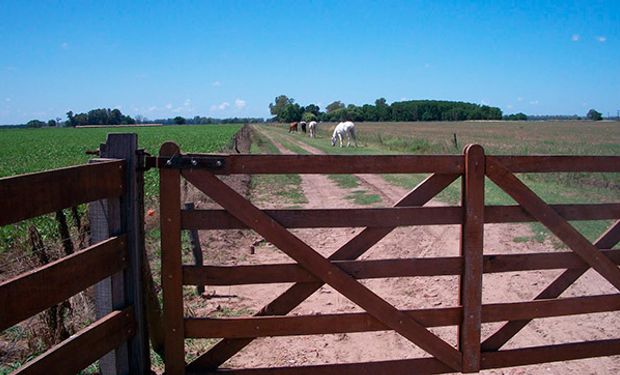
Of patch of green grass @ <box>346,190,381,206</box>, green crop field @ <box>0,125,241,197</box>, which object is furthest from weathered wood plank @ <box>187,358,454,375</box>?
patch of green grass @ <box>346,190,381,206</box>

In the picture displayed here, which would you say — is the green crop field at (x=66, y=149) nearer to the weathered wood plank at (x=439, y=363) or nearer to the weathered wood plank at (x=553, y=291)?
the weathered wood plank at (x=439, y=363)

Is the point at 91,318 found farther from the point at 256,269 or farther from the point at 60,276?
the point at 60,276

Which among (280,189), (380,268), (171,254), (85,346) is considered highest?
(171,254)

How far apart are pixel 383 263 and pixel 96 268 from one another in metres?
1.75

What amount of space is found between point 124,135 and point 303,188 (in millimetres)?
13526

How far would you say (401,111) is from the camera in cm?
15312

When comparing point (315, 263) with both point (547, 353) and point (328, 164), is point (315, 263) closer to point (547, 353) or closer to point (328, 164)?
point (328, 164)

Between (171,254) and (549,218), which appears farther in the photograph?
(549,218)

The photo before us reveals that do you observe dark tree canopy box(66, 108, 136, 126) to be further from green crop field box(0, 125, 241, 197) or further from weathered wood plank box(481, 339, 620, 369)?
weathered wood plank box(481, 339, 620, 369)

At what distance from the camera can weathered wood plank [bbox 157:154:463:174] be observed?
11.1 feet

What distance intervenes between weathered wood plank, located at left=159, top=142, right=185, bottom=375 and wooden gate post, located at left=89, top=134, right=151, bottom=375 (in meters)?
0.14

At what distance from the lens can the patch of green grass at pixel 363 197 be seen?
43.9ft

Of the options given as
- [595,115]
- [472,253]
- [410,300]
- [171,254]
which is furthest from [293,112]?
[171,254]

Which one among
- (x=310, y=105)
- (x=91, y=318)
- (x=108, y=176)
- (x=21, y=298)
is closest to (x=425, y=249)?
(x=91, y=318)
